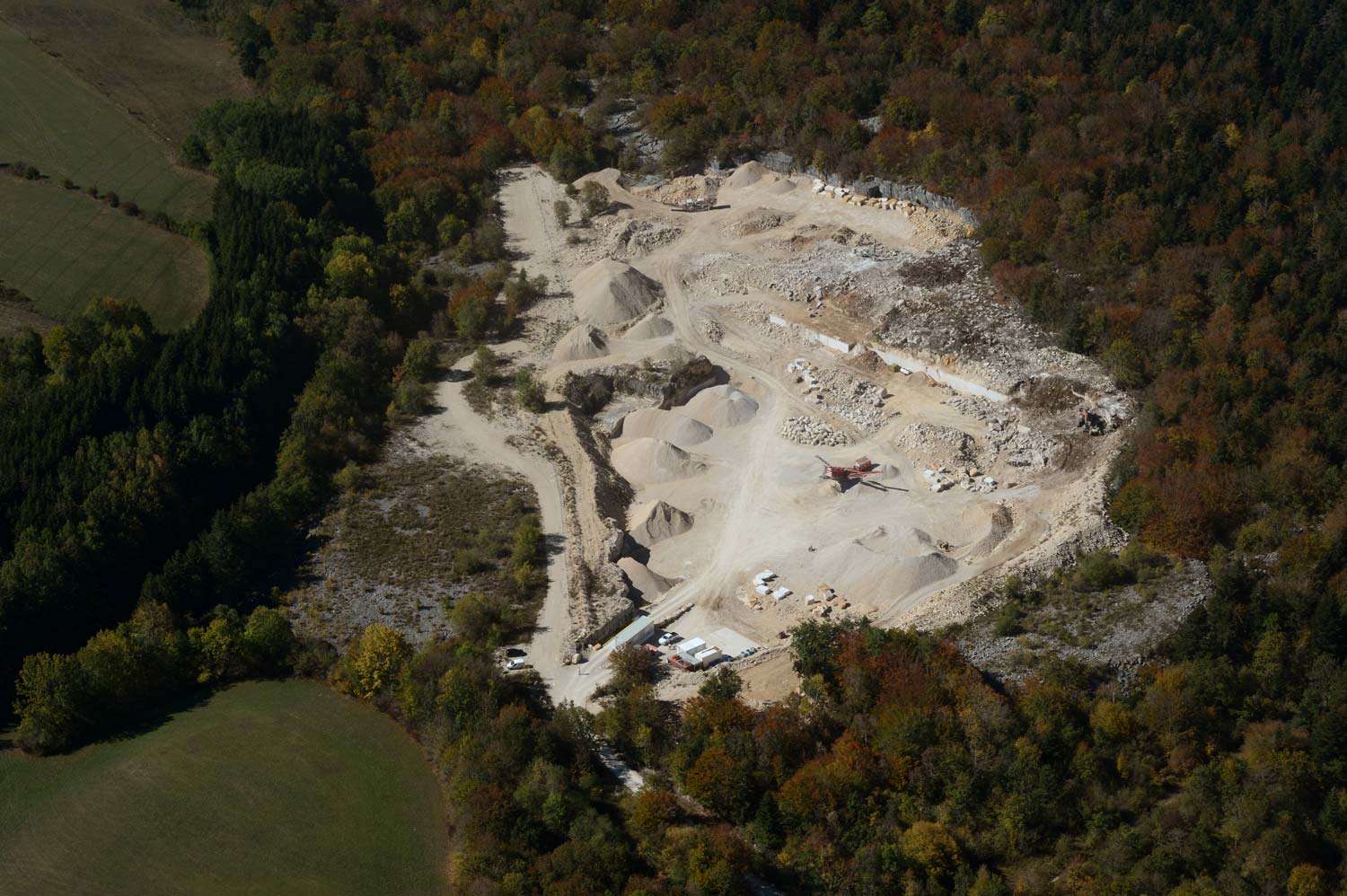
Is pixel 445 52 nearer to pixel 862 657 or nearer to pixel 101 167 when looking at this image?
pixel 101 167

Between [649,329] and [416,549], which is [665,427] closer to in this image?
[649,329]

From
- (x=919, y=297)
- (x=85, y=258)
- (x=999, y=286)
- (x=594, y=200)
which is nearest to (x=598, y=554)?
(x=919, y=297)

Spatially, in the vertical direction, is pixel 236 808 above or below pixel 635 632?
below

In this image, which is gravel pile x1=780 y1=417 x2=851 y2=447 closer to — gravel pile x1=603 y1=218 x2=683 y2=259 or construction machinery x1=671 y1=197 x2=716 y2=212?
gravel pile x1=603 y1=218 x2=683 y2=259

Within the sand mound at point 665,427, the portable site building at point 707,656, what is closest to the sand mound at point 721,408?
the sand mound at point 665,427

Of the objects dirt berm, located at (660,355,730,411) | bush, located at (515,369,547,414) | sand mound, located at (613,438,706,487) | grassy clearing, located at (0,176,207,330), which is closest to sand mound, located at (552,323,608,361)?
bush, located at (515,369,547,414)

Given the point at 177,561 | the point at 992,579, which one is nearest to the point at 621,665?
the point at 992,579

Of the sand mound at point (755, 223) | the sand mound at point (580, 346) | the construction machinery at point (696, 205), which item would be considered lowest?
the sand mound at point (580, 346)

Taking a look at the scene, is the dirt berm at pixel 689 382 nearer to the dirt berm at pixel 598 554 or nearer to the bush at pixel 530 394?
the dirt berm at pixel 598 554
